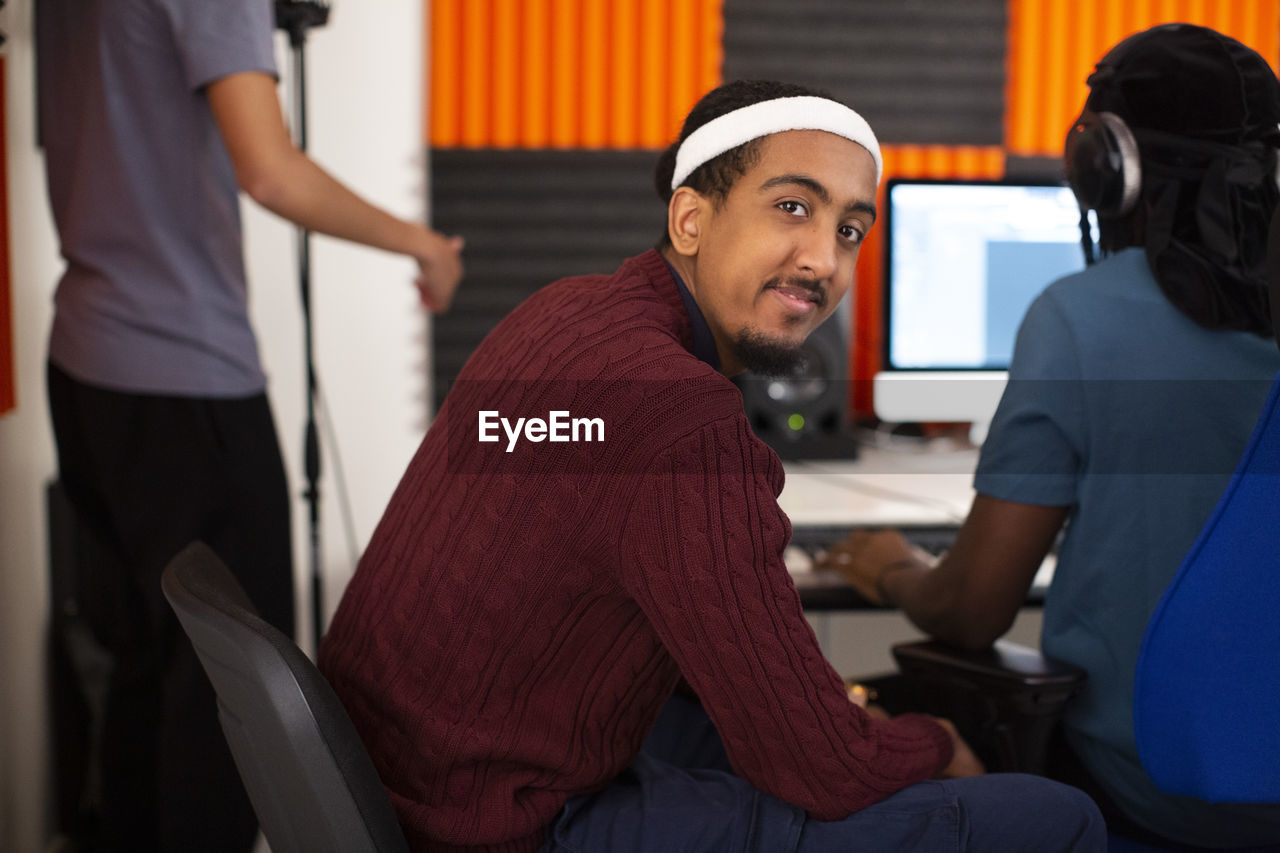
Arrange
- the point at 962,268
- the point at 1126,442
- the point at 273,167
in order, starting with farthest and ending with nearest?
1. the point at 962,268
2. the point at 273,167
3. the point at 1126,442

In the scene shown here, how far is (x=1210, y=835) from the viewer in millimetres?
Result: 1188

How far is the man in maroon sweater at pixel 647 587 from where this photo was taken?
907mm

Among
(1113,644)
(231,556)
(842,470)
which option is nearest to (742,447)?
(1113,644)

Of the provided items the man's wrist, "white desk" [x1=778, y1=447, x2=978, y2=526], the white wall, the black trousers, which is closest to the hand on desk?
the man's wrist

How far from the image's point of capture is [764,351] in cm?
109

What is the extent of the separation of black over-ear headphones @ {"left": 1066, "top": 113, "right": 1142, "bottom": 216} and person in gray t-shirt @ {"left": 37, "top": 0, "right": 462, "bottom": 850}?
0.91 metres

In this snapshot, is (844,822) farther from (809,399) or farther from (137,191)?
(809,399)

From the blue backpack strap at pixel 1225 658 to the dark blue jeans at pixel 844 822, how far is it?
0.12 metres

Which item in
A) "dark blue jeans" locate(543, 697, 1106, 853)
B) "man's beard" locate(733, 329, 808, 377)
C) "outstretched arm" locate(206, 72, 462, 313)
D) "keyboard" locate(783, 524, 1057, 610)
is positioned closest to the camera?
"dark blue jeans" locate(543, 697, 1106, 853)

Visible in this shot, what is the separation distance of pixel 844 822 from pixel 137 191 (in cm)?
130

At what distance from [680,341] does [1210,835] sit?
2.66 ft

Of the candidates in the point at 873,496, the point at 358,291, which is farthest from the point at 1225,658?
the point at 358,291

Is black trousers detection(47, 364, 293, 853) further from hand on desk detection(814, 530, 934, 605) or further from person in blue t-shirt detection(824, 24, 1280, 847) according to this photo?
person in blue t-shirt detection(824, 24, 1280, 847)

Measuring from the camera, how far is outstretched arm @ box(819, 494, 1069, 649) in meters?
1.25
